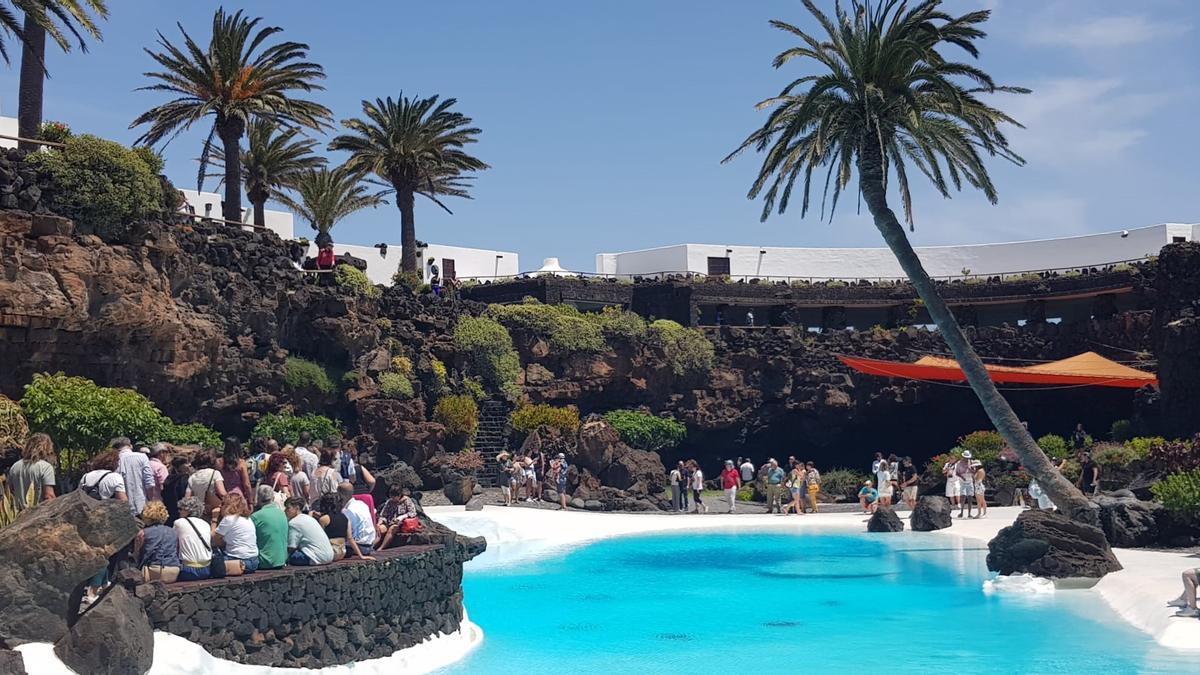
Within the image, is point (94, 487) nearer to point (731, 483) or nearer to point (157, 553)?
point (157, 553)

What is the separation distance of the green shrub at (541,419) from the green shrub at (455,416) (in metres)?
2.00

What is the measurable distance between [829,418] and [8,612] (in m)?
36.4

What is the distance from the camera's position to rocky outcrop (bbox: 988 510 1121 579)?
17047mm

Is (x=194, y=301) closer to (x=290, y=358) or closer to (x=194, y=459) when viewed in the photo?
(x=290, y=358)

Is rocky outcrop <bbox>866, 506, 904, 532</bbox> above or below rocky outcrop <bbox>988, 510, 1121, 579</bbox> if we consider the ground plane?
below

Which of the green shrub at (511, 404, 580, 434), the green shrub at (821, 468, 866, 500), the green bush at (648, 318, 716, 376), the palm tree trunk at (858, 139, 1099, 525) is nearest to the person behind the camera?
the palm tree trunk at (858, 139, 1099, 525)

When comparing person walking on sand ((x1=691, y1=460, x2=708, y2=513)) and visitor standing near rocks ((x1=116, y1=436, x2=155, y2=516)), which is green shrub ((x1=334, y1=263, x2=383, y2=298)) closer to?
person walking on sand ((x1=691, y1=460, x2=708, y2=513))

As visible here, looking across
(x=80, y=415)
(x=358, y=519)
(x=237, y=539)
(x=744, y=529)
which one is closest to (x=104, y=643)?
(x=237, y=539)

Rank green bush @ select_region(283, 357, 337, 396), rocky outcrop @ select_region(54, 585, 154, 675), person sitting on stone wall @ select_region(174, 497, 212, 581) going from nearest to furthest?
rocky outcrop @ select_region(54, 585, 154, 675) → person sitting on stone wall @ select_region(174, 497, 212, 581) → green bush @ select_region(283, 357, 337, 396)

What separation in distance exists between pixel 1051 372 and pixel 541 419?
16429mm

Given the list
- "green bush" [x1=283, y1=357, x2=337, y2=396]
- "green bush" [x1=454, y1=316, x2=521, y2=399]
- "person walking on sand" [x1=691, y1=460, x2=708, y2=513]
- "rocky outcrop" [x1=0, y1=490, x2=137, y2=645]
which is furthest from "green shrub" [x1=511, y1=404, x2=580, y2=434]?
"rocky outcrop" [x1=0, y1=490, x2=137, y2=645]

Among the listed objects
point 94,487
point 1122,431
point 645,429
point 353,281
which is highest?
point 353,281

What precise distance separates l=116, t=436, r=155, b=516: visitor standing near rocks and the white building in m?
38.9

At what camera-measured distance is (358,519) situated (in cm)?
1298
